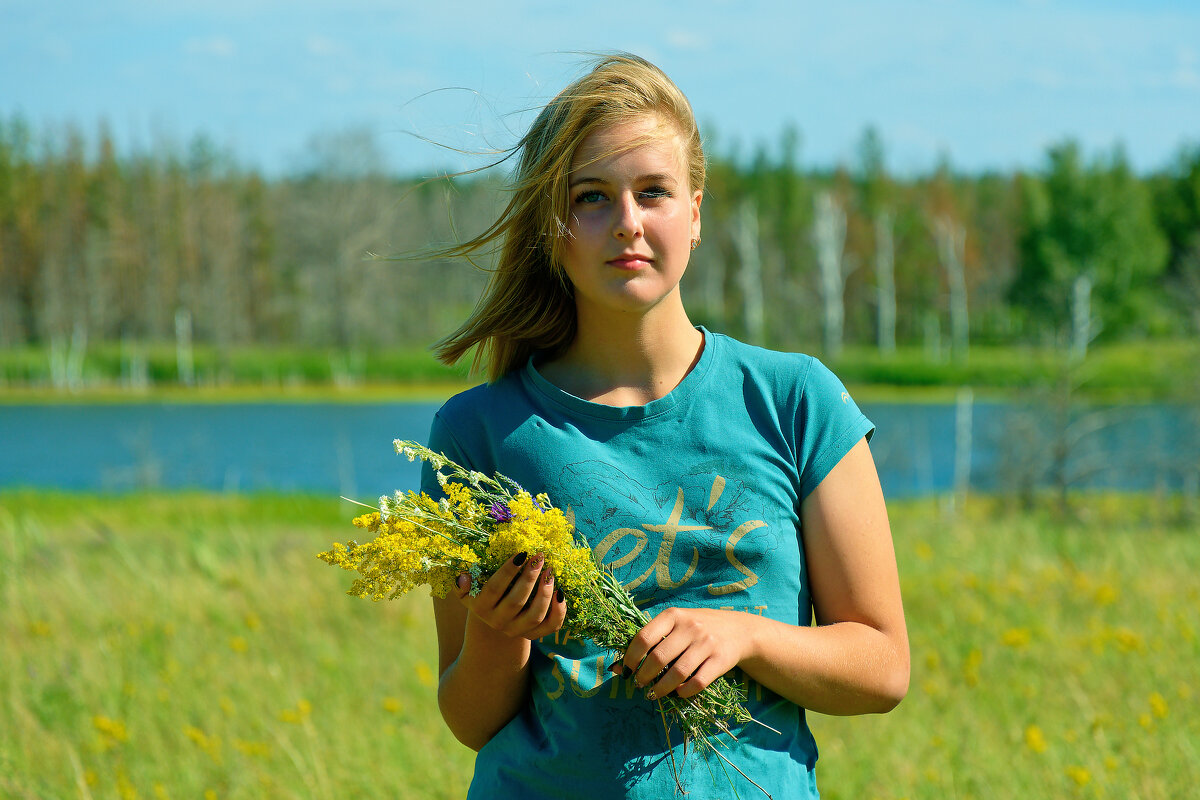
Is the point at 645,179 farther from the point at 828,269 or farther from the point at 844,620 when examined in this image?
the point at 828,269

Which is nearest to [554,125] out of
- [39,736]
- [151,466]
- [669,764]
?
[669,764]

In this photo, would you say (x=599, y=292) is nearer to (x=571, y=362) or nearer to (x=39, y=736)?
(x=571, y=362)

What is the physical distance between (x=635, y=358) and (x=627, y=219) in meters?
0.27

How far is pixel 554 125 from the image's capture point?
1.85 meters

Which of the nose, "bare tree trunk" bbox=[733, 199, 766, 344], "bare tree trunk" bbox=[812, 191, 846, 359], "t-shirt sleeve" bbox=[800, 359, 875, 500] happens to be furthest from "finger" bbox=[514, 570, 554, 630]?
"bare tree trunk" bbox=[812, 191, 846, 359]

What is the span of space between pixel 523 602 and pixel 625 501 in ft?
0.83

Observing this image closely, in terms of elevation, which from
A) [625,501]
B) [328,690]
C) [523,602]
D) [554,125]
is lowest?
[328,690]

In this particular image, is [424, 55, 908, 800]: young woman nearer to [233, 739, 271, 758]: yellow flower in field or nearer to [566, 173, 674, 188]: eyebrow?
[566, 173, 674, 188]: eyebrow

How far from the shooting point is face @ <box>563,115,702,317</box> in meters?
1.79

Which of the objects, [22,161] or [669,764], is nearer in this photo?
[669,764]

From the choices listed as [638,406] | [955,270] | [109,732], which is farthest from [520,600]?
[955,270]

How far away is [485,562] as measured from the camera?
5.54ft

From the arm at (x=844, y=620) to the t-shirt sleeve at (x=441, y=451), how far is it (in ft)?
1.71

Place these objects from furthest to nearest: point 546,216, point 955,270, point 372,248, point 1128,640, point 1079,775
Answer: point 955,270
point 372,248
point 1128,640
point 1079,775
point 546,216
